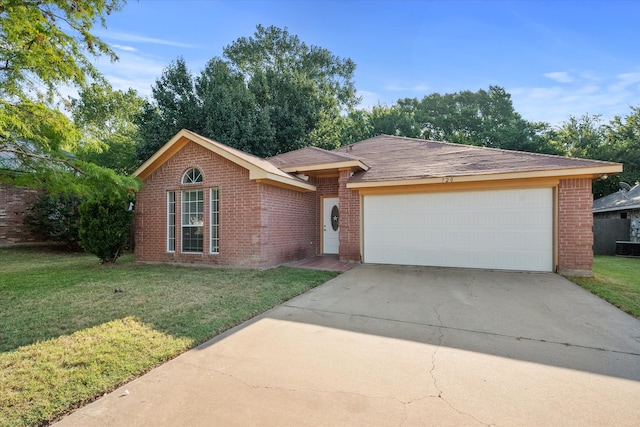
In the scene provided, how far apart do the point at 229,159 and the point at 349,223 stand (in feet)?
13.6

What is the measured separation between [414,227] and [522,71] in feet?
29.1

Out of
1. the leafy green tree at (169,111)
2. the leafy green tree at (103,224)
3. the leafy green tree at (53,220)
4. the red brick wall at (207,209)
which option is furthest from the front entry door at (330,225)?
the leafy green tree at (53,220)

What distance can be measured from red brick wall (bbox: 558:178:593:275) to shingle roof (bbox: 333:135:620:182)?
0.60 metres

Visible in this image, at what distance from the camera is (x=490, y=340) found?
3.88 meters

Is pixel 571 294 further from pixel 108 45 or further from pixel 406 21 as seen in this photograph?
pixel 108 45

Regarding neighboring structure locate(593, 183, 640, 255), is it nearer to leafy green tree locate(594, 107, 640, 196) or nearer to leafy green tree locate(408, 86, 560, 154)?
leafy green tree locate(594, 107, 640, 196)

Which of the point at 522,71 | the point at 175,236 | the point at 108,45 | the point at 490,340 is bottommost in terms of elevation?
the point at 490,340

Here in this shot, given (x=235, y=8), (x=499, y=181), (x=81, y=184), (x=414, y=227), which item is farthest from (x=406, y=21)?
(x=81, y=184)

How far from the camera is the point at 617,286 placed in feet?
21.6

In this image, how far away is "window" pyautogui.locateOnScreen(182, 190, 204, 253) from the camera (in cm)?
948

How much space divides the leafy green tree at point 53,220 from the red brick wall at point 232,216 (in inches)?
223

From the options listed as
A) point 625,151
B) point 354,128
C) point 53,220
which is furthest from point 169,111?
point 625,151

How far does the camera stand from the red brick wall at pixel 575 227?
24.4 feet

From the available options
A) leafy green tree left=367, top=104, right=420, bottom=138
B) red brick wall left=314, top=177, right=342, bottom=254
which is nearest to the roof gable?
red brick wall left=314, top=177, right=342, bottom=254
